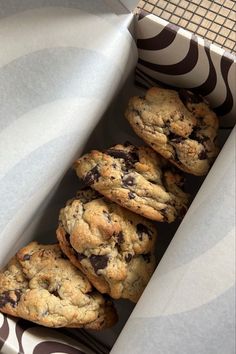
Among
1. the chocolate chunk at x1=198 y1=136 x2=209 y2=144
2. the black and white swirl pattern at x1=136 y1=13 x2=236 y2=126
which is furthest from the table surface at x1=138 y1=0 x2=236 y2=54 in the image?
the chocolate chunk at x1=198 y1=136 x2=209 y2=144

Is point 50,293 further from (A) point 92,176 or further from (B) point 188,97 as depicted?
(B) point 188,97

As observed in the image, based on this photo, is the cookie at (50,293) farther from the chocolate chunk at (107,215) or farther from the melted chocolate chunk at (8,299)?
the chocolate chunk at (107,215)

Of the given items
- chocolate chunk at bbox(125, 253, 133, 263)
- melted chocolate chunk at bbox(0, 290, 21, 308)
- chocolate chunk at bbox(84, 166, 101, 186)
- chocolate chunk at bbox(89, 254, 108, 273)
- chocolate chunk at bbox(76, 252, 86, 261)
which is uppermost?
chocolate chunk at bbox(84, 166, 101, 186)

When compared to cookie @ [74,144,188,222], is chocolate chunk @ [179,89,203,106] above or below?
above

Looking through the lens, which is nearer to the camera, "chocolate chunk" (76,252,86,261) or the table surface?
"chocolate chunk" (76,252,86,261)

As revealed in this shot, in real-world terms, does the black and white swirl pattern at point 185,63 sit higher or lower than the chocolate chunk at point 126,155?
higher

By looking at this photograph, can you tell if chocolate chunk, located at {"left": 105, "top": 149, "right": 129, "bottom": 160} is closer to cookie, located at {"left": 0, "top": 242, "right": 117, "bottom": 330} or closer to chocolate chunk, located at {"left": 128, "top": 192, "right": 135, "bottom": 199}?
chocolate chunk, located at {"left": 128, "top": 192, "right": 135, "bottom": 199}

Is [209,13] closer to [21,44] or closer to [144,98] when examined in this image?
[144,98]

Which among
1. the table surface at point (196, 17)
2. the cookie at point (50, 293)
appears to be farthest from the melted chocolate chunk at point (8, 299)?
the table surface at point (196, 17)
